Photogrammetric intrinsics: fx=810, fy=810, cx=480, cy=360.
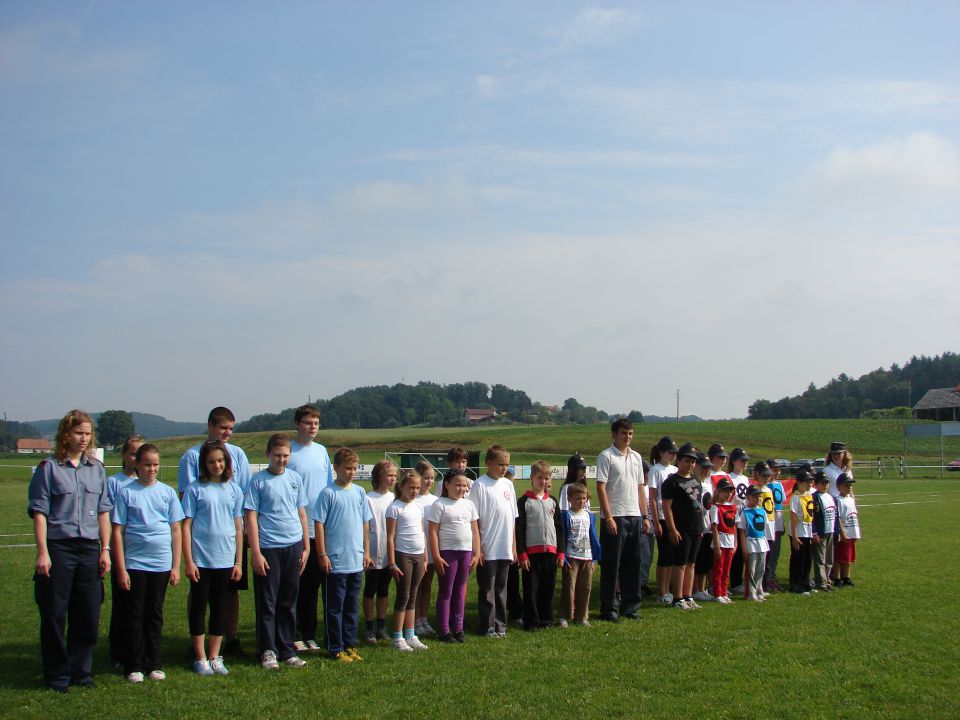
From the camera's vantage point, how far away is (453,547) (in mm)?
7602

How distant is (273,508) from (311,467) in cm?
69

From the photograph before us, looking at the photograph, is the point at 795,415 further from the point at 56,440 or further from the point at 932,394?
the point at 56,440

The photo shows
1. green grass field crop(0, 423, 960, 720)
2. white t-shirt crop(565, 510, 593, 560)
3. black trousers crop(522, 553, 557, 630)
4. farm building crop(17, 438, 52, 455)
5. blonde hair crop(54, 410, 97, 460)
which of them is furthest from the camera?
farm building crop(17, 438, 52, 455)

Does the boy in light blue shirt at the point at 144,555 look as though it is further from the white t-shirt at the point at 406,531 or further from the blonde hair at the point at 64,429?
the white t-shirt at the point at 406,531

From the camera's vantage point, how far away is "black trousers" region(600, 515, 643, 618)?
8758 millimetres

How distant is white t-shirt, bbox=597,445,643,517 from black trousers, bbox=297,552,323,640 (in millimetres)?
3220

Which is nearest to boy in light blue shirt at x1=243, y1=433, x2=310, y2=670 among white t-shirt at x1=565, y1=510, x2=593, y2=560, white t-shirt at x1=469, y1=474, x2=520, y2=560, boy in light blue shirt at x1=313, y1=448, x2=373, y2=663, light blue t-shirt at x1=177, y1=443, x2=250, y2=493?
light blue t-shirt at x1=177, y1=443, x2=250, y2=493

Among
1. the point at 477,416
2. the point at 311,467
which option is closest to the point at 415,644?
the point at 311,467

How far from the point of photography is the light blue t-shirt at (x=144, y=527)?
A: 6.29 metres

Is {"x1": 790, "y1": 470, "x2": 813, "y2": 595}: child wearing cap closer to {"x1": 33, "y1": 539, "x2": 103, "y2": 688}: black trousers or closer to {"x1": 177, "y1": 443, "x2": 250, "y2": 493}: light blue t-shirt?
{"x1": 177, "y1": 443, "x2": 250, "y2": 493}: light blue t-shirt

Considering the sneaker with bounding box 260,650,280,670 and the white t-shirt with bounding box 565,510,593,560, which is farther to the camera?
the white t-shirt with bounding box 565,510,593,560

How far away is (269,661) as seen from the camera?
6480mm

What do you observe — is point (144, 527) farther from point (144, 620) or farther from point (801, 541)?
point (801, 541)

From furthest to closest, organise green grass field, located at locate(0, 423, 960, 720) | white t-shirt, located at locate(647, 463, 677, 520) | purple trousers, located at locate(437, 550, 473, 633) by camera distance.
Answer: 1. white t-shirt, located at locate(647, 463, 677, 520)
2. purple trousers, located at locate(437, 550, 473, 633)
3. green grass field, located at locate(0, 423, 960, 720)
